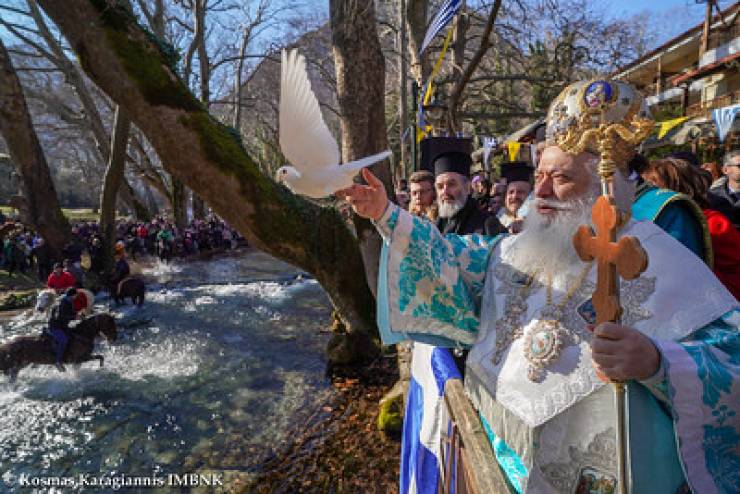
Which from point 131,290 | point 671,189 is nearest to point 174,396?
point 131,290

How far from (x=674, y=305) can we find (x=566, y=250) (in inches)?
15.3

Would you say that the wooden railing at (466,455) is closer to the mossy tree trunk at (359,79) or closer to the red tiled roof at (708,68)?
the mossy tree trunk at (359,79)

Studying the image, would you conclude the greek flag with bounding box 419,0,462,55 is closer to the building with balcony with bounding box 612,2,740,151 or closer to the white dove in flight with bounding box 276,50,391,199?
the white dove in flight with bounding box 276,50,391,199

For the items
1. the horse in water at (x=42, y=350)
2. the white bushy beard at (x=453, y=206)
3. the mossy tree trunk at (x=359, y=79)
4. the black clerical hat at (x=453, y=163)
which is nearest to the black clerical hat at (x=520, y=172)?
the black clerical hat at (x=453, y=163)

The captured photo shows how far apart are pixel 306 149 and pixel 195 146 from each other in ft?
17.8

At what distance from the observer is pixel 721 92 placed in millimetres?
17547

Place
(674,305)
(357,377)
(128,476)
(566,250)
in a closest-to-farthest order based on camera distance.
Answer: (674,305), (566,250), (128,476), (357,377)

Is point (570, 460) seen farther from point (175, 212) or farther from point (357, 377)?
point (175, 212)

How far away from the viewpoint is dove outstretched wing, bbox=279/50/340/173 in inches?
61.2

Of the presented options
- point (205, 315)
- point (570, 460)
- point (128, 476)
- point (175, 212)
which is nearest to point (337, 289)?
point (128, 476)

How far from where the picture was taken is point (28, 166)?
13766 millimetres

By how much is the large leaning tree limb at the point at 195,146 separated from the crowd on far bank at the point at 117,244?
6.10 meters

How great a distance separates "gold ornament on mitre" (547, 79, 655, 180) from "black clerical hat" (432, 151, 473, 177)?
1.90 metres

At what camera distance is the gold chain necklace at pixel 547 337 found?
1.49 m
